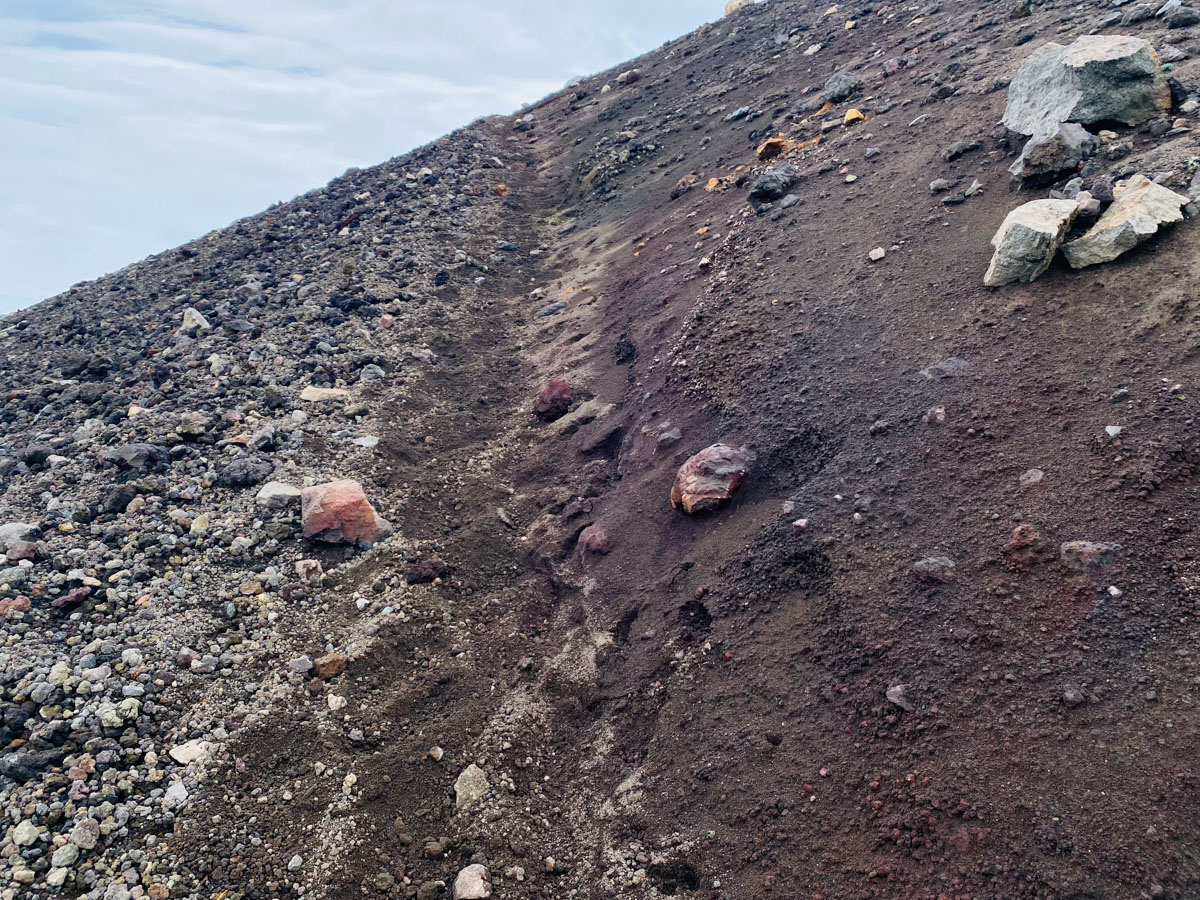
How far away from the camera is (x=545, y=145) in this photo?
53.7 feet

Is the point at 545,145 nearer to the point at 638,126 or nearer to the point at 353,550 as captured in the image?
the point at 638,126

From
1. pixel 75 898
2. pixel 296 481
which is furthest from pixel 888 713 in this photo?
pixel 296 481

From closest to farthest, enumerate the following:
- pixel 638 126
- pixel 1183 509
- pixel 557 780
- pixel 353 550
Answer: pixel 1183 509
pixel 557 780
pixel 353 550
pixel 638 126

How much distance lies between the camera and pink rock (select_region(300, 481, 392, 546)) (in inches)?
193

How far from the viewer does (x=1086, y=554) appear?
2.87 metres

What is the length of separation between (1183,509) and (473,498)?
4.58 meters

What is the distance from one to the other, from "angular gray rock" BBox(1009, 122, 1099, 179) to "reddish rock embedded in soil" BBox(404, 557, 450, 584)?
5.08m

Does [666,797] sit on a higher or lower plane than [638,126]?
lower

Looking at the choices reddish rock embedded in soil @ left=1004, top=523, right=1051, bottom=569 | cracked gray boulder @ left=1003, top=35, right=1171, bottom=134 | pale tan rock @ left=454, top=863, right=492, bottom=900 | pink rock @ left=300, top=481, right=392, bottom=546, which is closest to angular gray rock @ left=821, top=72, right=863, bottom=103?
cracked gray boulder @ left=1003, top=35, right=1171, bottom=134

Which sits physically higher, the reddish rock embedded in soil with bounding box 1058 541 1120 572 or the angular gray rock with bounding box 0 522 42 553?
the angular gray rock with bounding box 0 522 42 553

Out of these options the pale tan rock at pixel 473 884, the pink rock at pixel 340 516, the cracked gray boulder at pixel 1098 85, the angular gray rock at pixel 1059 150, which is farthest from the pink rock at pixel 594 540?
the cracked gray boulder at pixel 1098 85

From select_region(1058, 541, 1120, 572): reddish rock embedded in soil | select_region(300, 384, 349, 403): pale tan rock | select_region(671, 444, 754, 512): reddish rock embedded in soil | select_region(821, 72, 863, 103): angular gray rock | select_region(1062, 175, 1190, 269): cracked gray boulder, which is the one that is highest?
select_region(821, 72, 863, 103): angular gray rock

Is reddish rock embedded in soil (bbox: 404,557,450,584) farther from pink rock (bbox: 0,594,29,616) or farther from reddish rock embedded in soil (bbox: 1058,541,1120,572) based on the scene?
reddish rock embedded in soil (bbox: 1058,541,1120,572)

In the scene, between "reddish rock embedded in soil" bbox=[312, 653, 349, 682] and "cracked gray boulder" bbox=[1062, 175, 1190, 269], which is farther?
"reddish rock embedded in soil" bbox=[312, 653, 349, 682]
